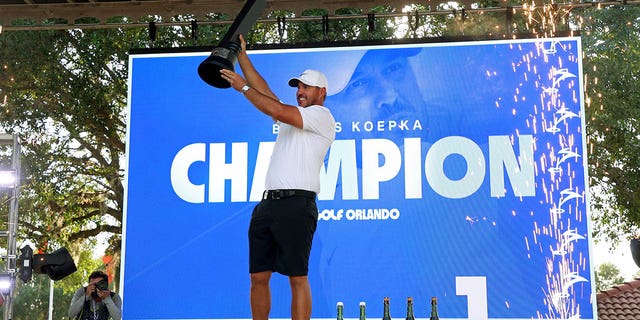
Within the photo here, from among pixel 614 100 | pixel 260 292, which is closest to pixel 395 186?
pixel 260 292

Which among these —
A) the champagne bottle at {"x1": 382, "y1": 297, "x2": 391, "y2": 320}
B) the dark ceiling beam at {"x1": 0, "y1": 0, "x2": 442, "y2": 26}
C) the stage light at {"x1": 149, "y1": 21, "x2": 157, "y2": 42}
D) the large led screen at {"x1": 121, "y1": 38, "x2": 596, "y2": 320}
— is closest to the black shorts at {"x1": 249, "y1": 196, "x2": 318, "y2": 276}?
the champagne bottle at {"x1": 382, "y1": 297, "x2": 391, "y2": 320}

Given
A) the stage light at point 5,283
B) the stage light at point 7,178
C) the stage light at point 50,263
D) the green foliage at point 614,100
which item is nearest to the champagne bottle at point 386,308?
the stage light at point 50,263

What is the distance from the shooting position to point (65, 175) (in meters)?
9.92

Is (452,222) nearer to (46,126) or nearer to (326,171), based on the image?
(326,171)

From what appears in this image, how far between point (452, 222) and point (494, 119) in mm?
790

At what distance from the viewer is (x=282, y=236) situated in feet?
9.53

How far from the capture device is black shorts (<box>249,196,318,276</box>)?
2896 millimetres

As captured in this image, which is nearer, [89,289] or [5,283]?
[5,283]

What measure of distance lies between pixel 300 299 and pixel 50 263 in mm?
2130

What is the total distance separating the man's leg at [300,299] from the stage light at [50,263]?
2.00m

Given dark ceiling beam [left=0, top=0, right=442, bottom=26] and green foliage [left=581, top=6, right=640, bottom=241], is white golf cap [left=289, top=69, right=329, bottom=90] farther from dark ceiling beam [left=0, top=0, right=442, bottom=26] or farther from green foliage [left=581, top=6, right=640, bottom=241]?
green foliage [left=581, top=6, right=640, bottom=241]

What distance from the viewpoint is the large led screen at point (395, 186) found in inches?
204

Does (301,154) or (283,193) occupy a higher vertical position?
(301,154)

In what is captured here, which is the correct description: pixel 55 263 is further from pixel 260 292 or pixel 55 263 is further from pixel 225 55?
pixel 225 55
